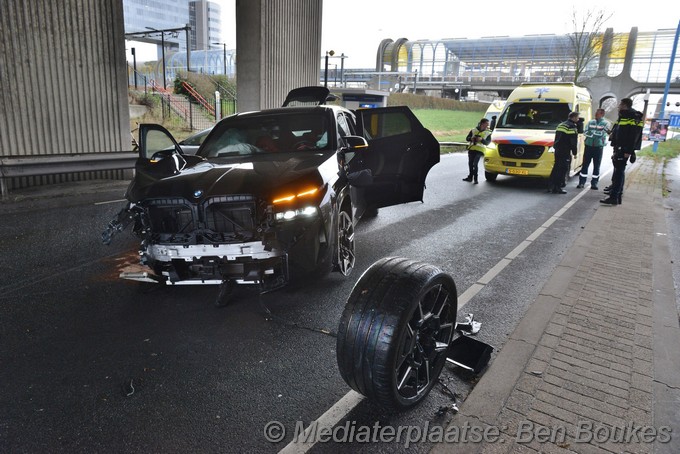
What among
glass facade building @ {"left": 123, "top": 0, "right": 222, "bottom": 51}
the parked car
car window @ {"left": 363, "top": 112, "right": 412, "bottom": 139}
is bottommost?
the parked car

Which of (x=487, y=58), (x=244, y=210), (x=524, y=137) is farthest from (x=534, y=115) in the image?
(x=487, y=58)

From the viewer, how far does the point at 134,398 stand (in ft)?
9.23

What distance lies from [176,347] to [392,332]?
1.90 m

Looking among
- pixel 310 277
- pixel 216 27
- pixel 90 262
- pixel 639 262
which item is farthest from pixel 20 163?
pixel 216 27

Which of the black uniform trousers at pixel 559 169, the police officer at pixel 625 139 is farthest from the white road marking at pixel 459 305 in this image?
the black uniform trousers at pixel 559 169

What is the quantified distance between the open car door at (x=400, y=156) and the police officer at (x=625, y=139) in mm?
5110

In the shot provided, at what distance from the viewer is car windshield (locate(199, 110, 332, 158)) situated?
201 inches

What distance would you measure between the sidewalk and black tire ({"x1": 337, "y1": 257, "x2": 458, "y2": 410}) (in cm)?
36

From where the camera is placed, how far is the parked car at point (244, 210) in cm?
356

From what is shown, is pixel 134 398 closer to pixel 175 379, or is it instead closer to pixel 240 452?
pixel 175 379

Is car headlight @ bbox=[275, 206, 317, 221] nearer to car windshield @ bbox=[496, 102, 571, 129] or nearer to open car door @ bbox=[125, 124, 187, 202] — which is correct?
open car door @ bbox=[125, 124, 187, 202]

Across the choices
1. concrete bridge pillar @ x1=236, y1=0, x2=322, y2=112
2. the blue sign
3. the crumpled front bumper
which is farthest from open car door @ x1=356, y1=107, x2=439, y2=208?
the blue sign

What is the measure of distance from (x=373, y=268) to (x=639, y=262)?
454 cm

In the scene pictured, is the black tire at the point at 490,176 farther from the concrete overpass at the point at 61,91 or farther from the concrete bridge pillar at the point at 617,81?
the concrete bridge pillar at the point at 617,81
